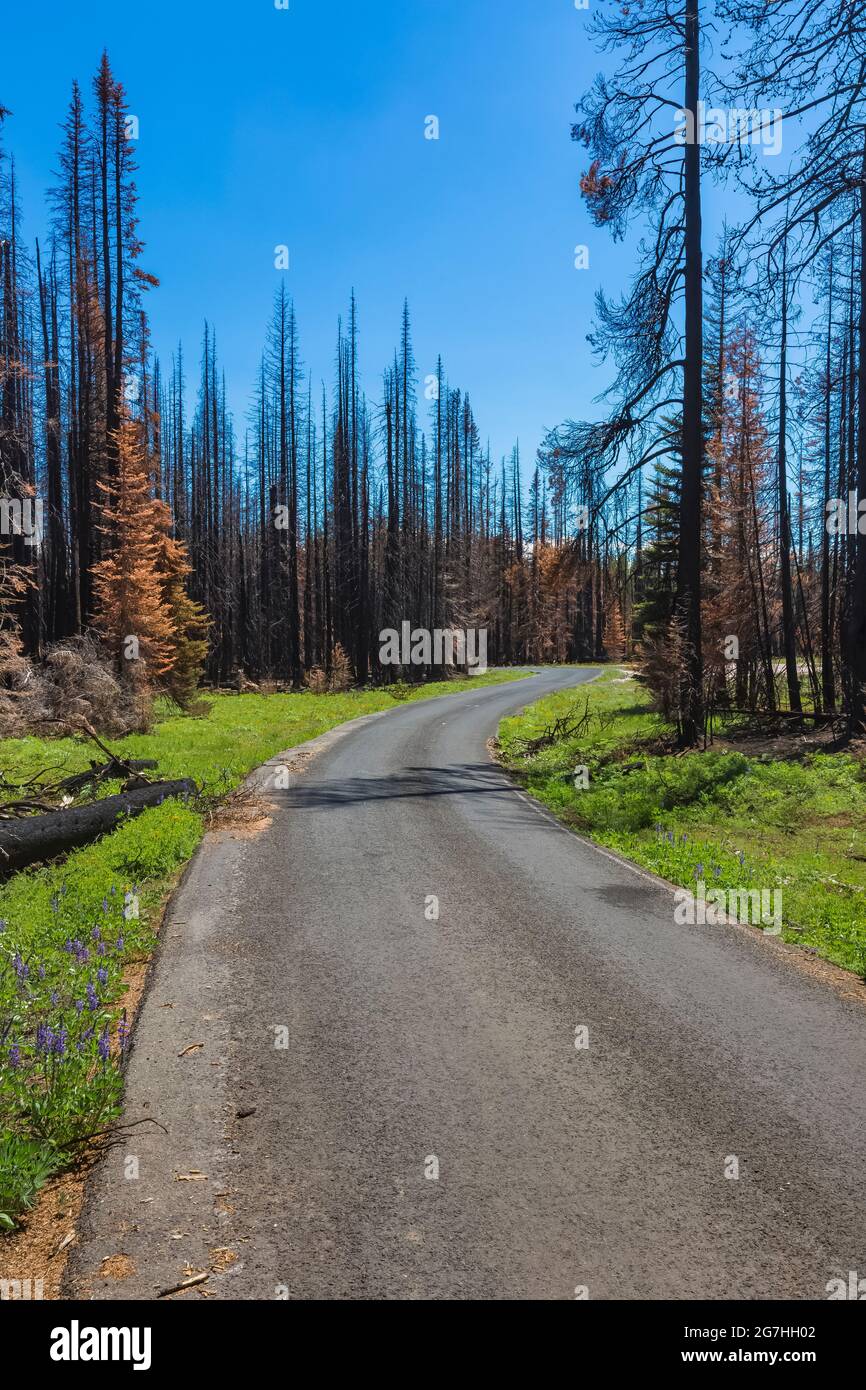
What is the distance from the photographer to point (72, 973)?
576cm

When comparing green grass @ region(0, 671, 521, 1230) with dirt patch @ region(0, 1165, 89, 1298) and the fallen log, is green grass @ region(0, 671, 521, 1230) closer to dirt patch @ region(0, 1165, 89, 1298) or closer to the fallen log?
dirt patch @ region(0, 1165, 89, 1298)

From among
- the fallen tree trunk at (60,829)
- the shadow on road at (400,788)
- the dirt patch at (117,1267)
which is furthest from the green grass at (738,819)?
the fallen tree trunk at (60,829)

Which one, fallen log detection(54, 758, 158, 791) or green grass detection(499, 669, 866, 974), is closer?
green grass detection(499, 669, 866, 974)

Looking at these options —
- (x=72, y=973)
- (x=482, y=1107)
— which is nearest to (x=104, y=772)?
(x=72, y=973)

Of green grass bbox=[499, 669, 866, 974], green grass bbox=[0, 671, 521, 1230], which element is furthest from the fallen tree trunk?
green grass bbox=[499, 669, 866, 974]

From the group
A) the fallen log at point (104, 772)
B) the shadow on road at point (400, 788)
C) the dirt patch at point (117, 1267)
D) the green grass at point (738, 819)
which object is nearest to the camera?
the dirt patch at point (117, 1267)

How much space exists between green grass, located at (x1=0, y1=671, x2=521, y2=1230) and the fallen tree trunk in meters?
0.24

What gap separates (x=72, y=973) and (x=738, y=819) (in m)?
8.99

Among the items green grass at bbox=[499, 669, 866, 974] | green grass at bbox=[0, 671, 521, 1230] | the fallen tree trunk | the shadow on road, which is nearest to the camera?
green grass at bbox=[0, 671, 521, 1230]

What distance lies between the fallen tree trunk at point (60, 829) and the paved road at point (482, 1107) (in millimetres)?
2693

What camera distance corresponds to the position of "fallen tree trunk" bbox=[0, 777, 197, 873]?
29.2 feet

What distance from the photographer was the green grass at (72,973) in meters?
3.85

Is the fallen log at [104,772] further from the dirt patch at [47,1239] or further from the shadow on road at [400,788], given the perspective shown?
the dirt patch at [47,1239]

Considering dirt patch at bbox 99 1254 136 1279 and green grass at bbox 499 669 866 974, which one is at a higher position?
green grass at bbox 499 669 866 974
